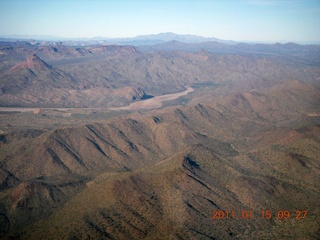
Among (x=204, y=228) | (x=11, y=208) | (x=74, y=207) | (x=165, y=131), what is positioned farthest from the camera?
(x=165, y=131)

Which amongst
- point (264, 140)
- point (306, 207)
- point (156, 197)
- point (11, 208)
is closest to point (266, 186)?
point (306, 207)

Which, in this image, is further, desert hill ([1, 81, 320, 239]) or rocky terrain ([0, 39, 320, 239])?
desert hill ([1, 81, 320, 239])

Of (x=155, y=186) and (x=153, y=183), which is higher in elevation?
(x=153, y=183)

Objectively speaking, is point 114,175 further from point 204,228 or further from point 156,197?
point 204,228

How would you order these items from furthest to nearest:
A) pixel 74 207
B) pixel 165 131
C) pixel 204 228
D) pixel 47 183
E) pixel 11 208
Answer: pixel 165 131 → pixel 47 183 → pixel 11 208 → pixel 74 207 → pixel 204 228

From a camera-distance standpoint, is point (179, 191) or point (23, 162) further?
point (23, 162)

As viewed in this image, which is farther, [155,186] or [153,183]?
[153,183]

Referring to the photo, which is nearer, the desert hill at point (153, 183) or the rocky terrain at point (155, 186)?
the rocky terrain at point (155, 186)

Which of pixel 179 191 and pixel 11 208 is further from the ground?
pixel 179 191

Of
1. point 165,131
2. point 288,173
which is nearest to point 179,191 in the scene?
point 288,173

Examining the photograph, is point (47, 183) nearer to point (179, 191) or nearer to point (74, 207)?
point (74, 207)
